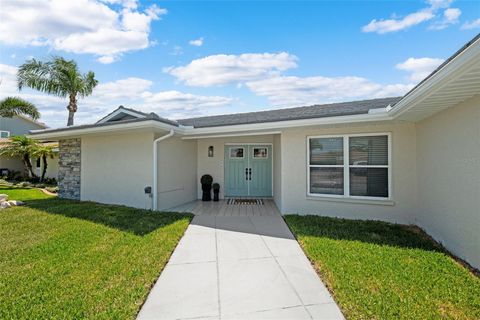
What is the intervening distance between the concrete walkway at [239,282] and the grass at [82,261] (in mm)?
322

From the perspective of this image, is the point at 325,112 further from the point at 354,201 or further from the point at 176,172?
the point at 176,172

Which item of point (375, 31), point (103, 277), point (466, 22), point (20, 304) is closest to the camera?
point (20, 304)

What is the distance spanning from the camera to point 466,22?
551 cm

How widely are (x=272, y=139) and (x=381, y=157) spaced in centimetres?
517

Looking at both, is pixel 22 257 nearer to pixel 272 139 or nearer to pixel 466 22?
pixel 272 139

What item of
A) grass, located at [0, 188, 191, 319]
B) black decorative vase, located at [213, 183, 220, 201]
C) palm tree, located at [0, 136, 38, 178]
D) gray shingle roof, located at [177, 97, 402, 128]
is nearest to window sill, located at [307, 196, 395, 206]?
gray shingle roof, located at [177, 97, 402, 128]

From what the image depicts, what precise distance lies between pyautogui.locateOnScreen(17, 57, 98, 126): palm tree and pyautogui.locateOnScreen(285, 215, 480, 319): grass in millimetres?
18889

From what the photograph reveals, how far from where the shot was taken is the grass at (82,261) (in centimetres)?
319

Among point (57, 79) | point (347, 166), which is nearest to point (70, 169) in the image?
point (57, 79)

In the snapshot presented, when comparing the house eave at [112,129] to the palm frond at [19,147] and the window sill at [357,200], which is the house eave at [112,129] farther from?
the palm frond at [19,147]

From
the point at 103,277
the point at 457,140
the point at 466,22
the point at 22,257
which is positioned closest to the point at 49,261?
the point at 22,257

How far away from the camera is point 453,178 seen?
4.87 m

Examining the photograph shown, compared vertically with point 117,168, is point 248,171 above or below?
below

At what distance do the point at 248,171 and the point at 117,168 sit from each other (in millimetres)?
5505
